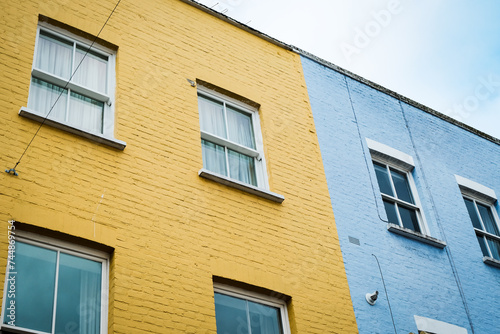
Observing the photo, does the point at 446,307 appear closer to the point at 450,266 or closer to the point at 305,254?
the point at 450,266

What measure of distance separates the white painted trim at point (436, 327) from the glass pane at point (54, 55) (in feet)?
21.5

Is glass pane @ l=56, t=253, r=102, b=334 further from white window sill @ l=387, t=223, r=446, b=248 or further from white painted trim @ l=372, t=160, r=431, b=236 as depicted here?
white painted trim @ l=372, t=160, r=431, b=236

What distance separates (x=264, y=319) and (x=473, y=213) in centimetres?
673

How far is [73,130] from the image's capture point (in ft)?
26.8

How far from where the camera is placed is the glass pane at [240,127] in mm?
10531

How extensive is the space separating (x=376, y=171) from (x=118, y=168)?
18.9 feet

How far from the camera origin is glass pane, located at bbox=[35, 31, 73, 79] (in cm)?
895

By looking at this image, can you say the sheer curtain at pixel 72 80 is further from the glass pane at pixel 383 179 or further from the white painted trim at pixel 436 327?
the white painted trim at pixel 436 327

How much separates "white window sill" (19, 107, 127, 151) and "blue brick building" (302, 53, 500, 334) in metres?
3.95

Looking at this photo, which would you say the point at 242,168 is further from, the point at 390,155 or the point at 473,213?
the point at 473,213

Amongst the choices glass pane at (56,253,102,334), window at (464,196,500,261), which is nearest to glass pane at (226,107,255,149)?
glass pane at (56,253,102,334)

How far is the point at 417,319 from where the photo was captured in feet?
33.3

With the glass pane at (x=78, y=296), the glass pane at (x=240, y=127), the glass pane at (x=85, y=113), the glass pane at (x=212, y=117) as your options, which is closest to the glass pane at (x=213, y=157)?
the glass pane at (x=212, y=117)

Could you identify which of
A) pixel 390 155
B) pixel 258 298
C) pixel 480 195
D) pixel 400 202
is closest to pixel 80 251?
pixel 258 298
